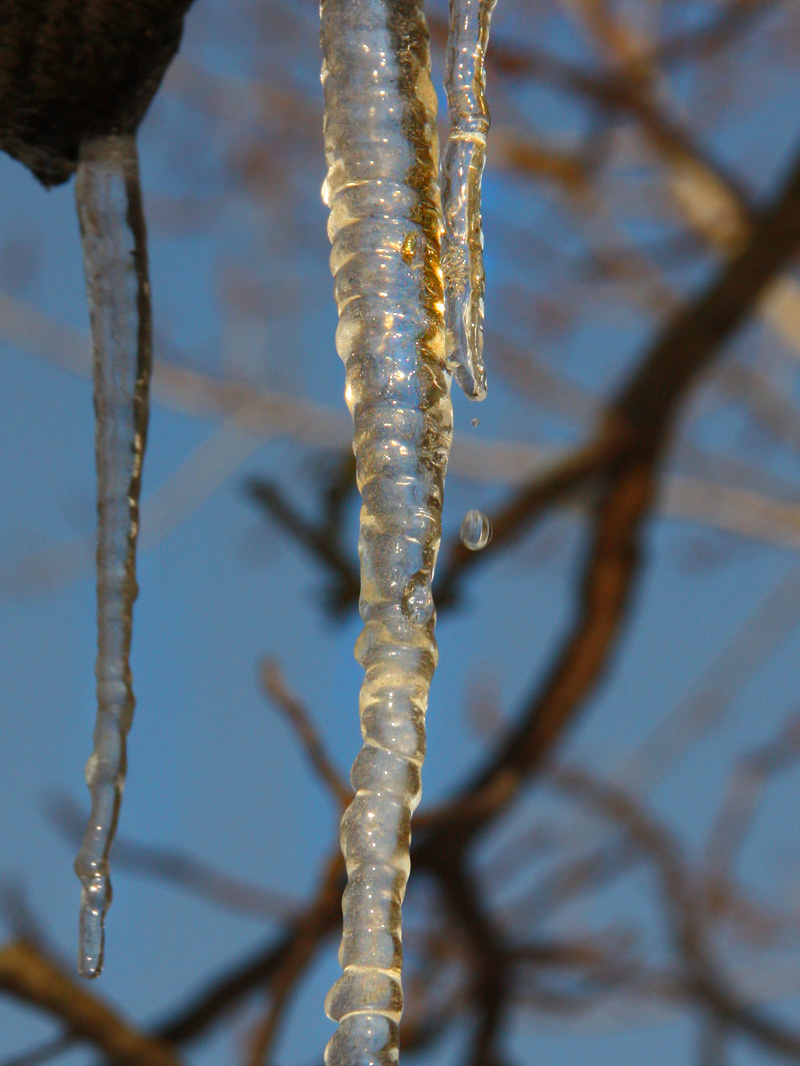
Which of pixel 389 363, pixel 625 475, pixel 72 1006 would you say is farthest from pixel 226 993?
pixel 389 363

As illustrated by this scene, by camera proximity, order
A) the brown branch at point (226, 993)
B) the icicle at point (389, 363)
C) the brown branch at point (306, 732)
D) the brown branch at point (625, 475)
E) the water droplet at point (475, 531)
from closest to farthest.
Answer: the icicle at point (389, 363) < the water droplet at point (475, 531) < the brown branch at point (306, 732) < the brown branch at point (226, 993) < the brown branch at point (625, 475)

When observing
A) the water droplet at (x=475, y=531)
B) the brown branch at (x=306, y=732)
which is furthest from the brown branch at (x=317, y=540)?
the water droplet at (x=475, y=531)

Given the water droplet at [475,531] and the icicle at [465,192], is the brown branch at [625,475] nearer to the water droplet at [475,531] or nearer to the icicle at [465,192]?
the water droplet at [475,531]

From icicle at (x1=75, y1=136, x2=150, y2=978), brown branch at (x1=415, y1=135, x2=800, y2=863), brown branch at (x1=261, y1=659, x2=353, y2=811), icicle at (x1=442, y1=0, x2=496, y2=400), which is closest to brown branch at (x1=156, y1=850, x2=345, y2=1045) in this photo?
brown branch at (x1=415, y1=135, x2=800, y2=863)

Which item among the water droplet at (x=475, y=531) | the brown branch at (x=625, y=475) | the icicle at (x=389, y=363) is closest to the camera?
the icicle at (x=389, y=363)

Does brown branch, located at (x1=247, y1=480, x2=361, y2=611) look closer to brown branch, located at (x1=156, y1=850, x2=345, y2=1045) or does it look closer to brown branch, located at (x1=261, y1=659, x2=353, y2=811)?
brown branch, located at (x1=261, y1=659, x2=353, y2=811)
